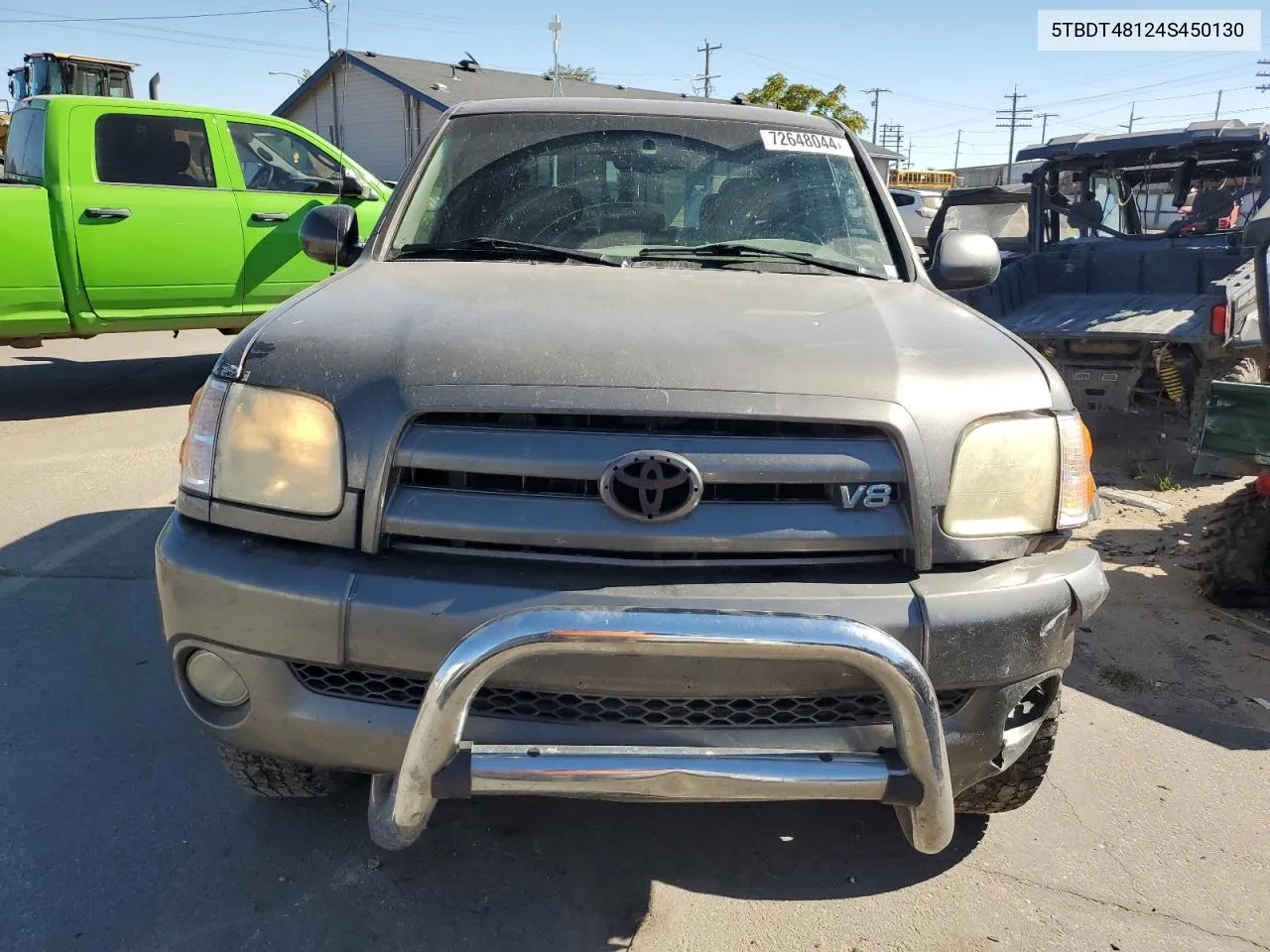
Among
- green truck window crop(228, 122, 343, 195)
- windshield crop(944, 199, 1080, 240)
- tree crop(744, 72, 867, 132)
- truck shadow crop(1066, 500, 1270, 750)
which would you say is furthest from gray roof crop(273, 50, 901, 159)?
truck shadow crop(1066, 500, 1270, 750)

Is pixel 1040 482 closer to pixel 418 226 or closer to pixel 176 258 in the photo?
pixel 418 226

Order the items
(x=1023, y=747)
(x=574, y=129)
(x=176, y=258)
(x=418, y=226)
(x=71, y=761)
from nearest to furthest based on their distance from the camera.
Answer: (x=1023, y=747) < (x=71, y=761) < (x=418, y=226) < (x=574, y=129) < (x=176, y=258)

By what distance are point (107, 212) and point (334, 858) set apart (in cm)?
551

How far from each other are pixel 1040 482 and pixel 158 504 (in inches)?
174

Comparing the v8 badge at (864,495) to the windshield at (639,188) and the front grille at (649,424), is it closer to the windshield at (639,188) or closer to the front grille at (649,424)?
the front grille at (649,424)

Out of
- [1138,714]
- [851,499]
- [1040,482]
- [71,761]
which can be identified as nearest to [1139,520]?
[1138,714]

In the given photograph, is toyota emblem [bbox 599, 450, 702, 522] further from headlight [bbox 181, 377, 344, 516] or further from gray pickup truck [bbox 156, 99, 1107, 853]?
headlight [bbox 181, 377, 344, 516]

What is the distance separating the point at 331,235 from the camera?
328cm

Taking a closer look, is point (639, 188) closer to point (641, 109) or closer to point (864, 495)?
point (641, 109)

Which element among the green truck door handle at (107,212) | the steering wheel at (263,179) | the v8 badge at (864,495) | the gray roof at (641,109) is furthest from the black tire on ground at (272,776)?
the steering wheel at (263,179)

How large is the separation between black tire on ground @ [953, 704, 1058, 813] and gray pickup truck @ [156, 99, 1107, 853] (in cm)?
17

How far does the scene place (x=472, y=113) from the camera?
3424 millimetres

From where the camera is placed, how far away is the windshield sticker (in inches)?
131

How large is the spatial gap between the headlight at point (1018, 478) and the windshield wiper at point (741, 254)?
0.97m
